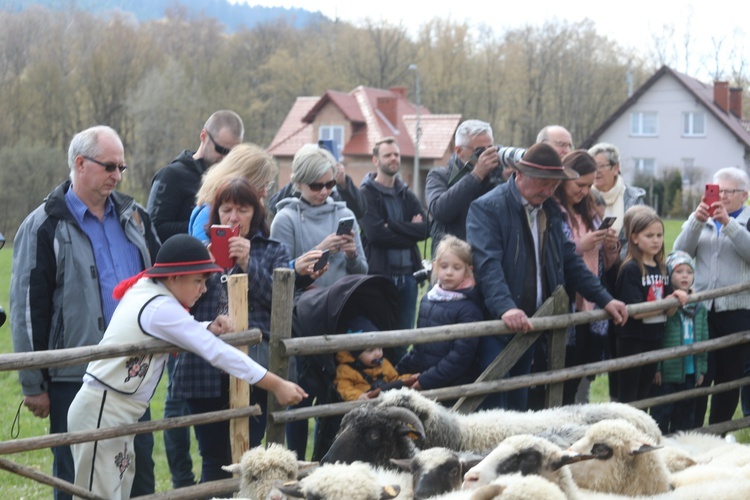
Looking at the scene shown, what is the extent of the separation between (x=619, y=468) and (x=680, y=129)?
173ft

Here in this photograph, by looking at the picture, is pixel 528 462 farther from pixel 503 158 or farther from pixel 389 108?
pixel 389 108

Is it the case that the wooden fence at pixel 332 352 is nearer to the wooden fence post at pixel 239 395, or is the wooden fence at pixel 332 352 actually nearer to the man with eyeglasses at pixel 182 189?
the wooden fence post at pixel 239 395

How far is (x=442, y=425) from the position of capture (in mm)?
4648

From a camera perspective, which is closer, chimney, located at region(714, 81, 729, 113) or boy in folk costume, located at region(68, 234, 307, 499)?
boy in folk costume, located at region(68, 234, 307, 499)

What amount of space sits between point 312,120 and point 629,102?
18.7 m

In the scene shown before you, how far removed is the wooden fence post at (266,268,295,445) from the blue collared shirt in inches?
31.3

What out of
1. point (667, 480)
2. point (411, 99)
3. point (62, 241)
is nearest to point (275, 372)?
point (62, 241)

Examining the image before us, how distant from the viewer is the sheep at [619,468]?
4328 mm

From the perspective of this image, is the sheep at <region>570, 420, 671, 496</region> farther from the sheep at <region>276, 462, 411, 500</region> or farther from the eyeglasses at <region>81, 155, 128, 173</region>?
the eyeglasses at <region>81, 155, 128, 173</region>

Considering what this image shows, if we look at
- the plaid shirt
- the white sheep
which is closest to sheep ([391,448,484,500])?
the white sheep

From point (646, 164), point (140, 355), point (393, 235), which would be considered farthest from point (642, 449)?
point (646, 164)

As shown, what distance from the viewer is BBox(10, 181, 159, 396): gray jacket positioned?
14.6 feet

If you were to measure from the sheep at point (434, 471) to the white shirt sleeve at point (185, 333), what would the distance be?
87 centimetres

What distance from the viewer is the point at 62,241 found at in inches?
178
